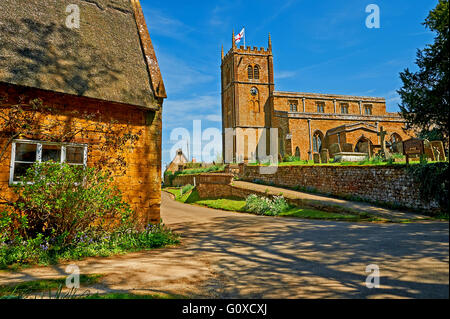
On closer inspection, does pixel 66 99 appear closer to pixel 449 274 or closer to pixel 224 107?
pixel 449 274

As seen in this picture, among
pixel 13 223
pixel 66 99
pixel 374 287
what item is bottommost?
pixel 13 223

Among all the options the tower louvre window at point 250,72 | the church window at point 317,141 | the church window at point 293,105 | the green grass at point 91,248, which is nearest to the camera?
the green grass at point 91,248

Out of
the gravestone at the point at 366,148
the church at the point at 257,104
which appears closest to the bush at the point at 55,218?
the gravestone at the point at 366,148

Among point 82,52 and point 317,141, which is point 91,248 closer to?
point 82,52

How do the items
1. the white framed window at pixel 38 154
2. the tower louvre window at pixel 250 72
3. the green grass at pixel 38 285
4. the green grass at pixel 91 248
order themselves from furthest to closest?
1. the tower louvre window at pixel 250 72
2. the white framed window at pixel 38 154
3. the green grass at pixel 91 248
4. the green grass at pixel 38 285

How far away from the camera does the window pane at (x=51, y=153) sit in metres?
6.90

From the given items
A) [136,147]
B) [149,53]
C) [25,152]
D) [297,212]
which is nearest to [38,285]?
[25,152]

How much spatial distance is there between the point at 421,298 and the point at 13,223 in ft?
25.3

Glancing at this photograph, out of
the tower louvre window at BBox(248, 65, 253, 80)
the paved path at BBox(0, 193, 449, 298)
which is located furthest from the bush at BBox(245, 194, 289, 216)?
the tower louvre window at BBox(248, 65, 253, 80)

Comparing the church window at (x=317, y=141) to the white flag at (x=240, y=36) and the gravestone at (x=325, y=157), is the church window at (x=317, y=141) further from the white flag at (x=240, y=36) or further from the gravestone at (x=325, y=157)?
the white flag at (x=240, y=36)

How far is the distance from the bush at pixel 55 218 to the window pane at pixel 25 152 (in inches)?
26.2

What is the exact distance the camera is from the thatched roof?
6.42m
